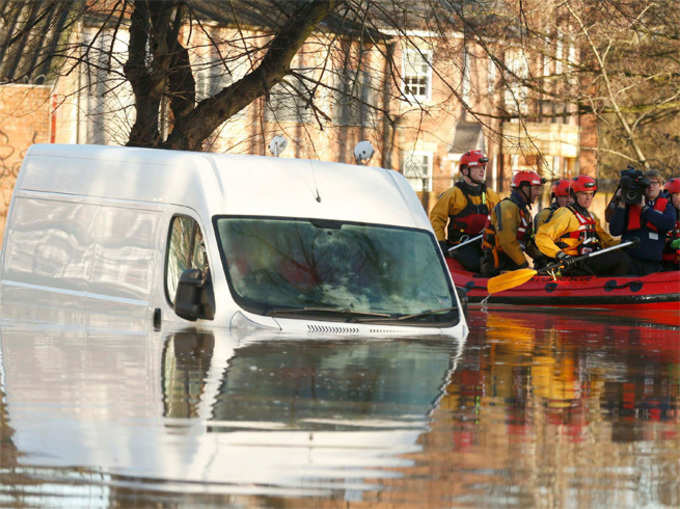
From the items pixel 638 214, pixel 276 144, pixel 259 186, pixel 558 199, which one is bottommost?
pixel 259 186

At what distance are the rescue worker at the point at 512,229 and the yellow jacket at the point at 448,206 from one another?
577 millimetres

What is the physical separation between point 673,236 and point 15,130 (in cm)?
1765

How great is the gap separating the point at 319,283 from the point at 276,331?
2.34 feet

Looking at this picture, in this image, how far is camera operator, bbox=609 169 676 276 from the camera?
2048 cm

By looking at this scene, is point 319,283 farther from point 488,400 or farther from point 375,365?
point 488,400

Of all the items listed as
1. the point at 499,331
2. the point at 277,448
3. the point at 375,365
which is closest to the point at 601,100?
the point at 499,331

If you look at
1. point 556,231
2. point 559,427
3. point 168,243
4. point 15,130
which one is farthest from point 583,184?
point 15,130

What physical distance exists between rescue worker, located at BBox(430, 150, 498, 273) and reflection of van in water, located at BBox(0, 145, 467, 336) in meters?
10.3

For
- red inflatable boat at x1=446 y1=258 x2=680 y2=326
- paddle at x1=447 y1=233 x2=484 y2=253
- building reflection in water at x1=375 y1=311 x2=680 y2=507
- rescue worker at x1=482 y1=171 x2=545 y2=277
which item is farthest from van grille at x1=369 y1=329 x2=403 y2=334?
paddle at x1=447 y1=233 x2=484 y2=253

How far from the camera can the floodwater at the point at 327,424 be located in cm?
648

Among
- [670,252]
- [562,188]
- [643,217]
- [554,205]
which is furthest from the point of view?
[670,252]

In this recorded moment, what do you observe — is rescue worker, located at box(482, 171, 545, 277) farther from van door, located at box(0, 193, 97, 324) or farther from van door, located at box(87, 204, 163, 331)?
van door, located at box(87, 204, 163, 331)

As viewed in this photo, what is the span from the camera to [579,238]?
20609mm

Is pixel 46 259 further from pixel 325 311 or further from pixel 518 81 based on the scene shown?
pixel 518 81
